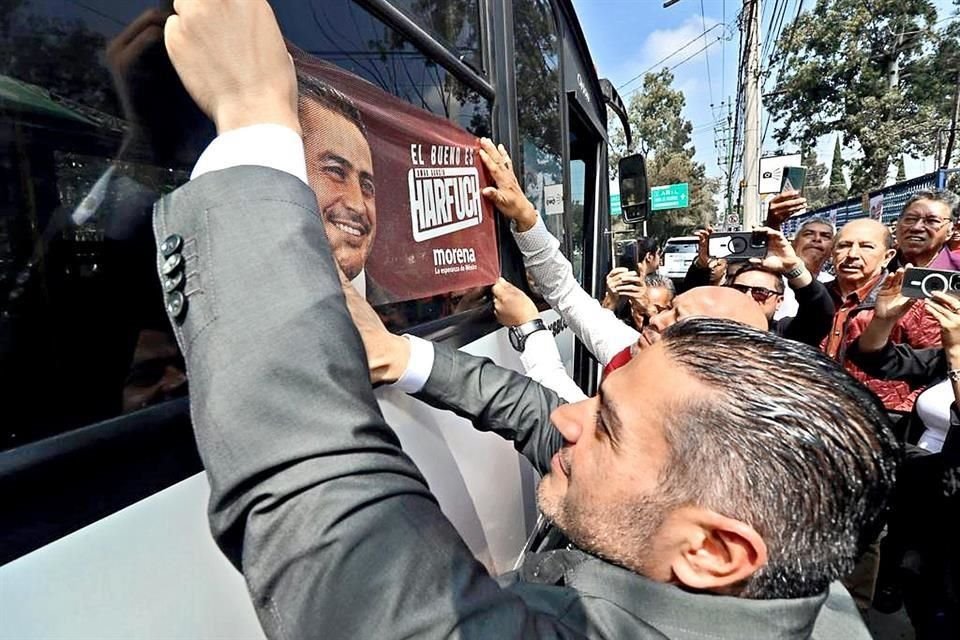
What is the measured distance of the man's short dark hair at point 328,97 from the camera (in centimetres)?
91

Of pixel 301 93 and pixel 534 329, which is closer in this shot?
pixel 301 93

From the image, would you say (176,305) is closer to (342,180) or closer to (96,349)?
(96,349)

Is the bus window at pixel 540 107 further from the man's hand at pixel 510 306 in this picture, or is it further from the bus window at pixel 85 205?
the bus window at pixel 85 205

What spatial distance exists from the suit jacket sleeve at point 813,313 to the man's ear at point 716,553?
2.25 m

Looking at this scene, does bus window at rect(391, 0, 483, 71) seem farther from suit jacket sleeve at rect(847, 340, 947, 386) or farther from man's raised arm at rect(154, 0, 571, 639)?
suit jacket sleeve at rect(847, 340, 947, 386)

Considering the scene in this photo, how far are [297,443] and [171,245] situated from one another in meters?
0.25

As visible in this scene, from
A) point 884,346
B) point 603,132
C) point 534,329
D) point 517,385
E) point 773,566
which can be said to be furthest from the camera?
point 603,132

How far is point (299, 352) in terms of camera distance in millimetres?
580

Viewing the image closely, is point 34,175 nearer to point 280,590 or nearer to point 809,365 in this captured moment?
point 280,590

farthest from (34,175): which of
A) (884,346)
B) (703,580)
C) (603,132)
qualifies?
(603,132)

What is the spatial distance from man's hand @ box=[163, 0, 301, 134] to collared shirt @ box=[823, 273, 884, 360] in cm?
290

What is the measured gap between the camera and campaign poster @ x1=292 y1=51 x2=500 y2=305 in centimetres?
97

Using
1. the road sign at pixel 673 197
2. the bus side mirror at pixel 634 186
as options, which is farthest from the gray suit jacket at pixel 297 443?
the road sign at pixel 673 197

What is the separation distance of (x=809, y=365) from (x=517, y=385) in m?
0.75
